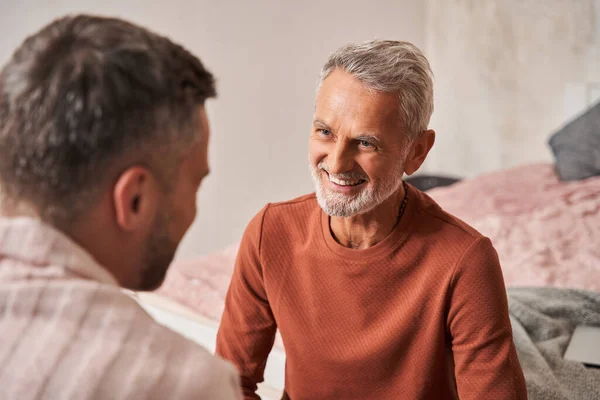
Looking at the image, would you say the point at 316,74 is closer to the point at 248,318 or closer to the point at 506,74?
the point at 506,74

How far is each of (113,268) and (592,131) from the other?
265cm

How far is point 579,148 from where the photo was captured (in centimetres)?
301

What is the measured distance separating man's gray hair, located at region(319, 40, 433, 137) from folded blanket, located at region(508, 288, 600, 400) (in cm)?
70

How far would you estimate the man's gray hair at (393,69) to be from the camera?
1281mm

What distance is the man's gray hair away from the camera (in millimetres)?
1281

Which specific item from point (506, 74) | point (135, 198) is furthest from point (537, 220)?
point (135, 198)

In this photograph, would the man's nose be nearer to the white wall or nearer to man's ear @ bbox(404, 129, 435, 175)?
man's ear @ bbox(404, 129, 435, 175)

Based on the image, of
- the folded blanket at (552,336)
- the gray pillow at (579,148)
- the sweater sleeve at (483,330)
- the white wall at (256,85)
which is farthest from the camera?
the white wall at (256,85)

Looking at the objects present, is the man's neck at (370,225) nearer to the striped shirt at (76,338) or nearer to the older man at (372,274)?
the older man at (372,274)

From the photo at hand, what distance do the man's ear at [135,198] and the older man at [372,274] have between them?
1.78 ft

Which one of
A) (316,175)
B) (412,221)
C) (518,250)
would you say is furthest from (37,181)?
(518,250)

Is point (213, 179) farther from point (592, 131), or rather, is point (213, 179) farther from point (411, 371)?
point (411, 371)

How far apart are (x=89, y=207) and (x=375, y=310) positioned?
0.70 meters

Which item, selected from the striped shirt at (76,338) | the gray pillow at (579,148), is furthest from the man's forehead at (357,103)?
the gray pillow at (579,148)
